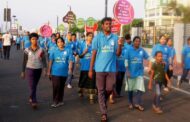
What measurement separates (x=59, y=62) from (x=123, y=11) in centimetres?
477

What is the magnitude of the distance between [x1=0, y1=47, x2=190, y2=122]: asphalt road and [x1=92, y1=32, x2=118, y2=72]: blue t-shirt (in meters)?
1.01

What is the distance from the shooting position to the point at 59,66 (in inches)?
374

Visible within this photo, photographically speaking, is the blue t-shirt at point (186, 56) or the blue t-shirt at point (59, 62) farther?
the blue t-shirt at point (186, 56)

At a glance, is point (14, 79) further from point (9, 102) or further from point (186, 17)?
point (186, 17)

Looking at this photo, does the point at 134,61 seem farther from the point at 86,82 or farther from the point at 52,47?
the point at 52,47

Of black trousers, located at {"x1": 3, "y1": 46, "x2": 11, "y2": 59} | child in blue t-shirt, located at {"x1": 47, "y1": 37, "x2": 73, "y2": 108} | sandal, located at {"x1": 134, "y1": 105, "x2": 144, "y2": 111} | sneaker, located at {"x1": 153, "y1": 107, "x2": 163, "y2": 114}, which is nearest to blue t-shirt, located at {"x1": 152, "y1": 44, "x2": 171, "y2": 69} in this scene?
sandal, located at {"x1": 134, "y1": 105, "x2": 144, "y2": 111}

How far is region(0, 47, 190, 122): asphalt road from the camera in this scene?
27.4 ft

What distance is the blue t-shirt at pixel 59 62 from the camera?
9500 millimetres

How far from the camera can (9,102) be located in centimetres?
1004

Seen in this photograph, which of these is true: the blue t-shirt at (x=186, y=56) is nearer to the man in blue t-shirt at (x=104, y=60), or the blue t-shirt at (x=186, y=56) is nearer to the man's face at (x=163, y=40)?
the man's face at (x=163, y=40)

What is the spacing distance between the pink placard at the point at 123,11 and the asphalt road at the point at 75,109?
253 cm

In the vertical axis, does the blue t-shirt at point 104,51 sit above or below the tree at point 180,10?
below

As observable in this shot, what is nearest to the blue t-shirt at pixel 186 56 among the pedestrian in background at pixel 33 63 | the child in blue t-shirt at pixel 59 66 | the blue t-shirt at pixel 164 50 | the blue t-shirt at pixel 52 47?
the blue t-shirt at pixel 164 50

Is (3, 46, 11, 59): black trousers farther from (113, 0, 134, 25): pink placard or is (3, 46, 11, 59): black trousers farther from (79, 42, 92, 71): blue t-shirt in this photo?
(79, 42, 92, 71): blue t-shirt
